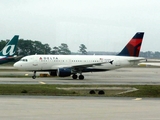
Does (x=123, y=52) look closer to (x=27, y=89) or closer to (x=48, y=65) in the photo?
(x=48, y=65)

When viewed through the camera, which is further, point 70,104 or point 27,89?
point 27,89

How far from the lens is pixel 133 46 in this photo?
56.5 metres

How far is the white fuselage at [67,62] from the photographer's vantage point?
167ft

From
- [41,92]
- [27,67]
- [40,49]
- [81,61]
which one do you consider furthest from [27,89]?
[40,49]

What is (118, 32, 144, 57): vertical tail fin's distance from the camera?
56.3 m

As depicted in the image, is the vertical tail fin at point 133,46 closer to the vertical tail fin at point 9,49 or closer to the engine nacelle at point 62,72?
the engine nacelle at point 62,72

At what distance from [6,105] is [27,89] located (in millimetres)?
10333

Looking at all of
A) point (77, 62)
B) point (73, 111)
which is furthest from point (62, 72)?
point (73, 111)

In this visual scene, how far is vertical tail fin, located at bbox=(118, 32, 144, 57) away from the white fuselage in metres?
1.26

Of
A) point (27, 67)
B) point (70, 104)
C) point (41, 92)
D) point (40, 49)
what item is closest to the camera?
point (70, 104)

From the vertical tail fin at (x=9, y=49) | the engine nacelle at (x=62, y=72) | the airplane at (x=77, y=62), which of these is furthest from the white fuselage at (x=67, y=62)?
the vertical tail fin at (x=9, y=49)

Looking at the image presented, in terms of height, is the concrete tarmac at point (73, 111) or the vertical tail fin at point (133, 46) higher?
the vertical tail fin at point (133, 46)

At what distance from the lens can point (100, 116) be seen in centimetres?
1648

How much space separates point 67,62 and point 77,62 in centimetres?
131
